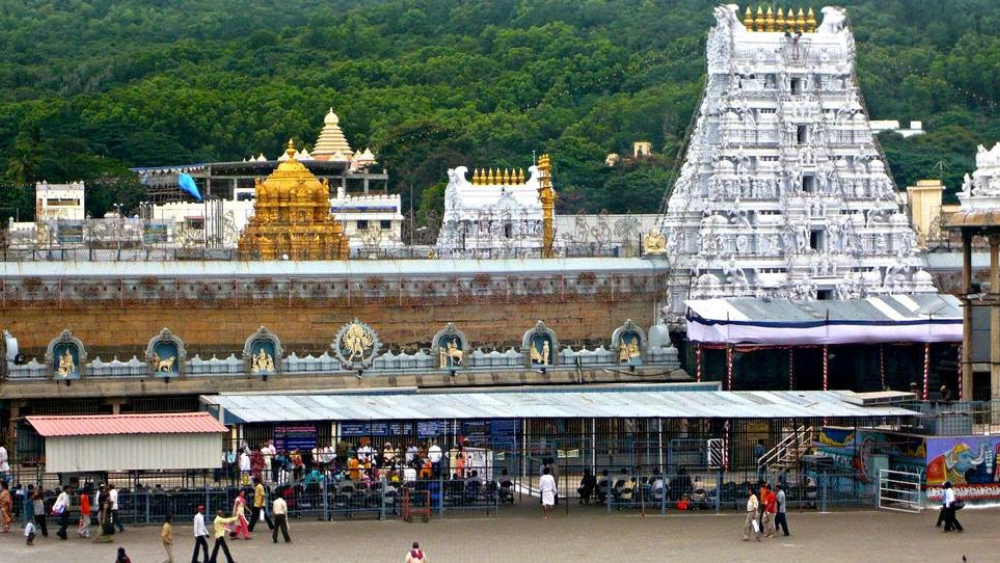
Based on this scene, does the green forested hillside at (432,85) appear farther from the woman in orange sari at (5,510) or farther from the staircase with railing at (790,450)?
the woman in orange sari at (5,510)

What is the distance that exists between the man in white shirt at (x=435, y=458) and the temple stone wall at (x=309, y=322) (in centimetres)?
1399

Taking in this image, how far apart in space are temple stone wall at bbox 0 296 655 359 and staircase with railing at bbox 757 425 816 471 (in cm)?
1356

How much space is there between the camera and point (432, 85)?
519 ft

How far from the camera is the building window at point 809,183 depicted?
65.4 meters

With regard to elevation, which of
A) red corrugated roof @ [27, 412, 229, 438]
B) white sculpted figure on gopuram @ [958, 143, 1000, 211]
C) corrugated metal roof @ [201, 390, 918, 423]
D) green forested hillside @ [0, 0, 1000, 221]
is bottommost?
red corrugated roof @ [27, 412, 229, 438]

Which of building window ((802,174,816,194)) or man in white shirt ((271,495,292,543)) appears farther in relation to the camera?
building window ((802,174,816,194))

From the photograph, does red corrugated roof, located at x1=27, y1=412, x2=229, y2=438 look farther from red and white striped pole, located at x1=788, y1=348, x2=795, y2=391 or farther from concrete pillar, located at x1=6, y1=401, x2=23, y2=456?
red and white striped pole, located at x1=788, y1=348, x2=795, y2=391

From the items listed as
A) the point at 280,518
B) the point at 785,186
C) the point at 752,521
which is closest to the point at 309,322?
the point at 785,186

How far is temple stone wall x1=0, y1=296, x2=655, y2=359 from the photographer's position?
60031mm

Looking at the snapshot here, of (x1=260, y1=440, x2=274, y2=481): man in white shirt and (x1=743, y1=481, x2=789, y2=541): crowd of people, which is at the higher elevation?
(x1=260, y1=440, x2=274, y2=481): man in white shirt

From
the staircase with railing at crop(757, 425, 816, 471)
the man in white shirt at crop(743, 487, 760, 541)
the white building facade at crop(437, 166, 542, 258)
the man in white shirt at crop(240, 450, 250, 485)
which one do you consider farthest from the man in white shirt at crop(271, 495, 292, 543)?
the white building facade at crop(437, 166, 542, 258)

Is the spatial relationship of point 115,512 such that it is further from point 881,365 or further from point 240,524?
point 881,365

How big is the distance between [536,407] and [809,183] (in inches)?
814

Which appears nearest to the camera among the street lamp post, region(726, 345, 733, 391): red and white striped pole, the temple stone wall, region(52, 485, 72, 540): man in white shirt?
region(52, 485, 72, 540): man in white shirt
